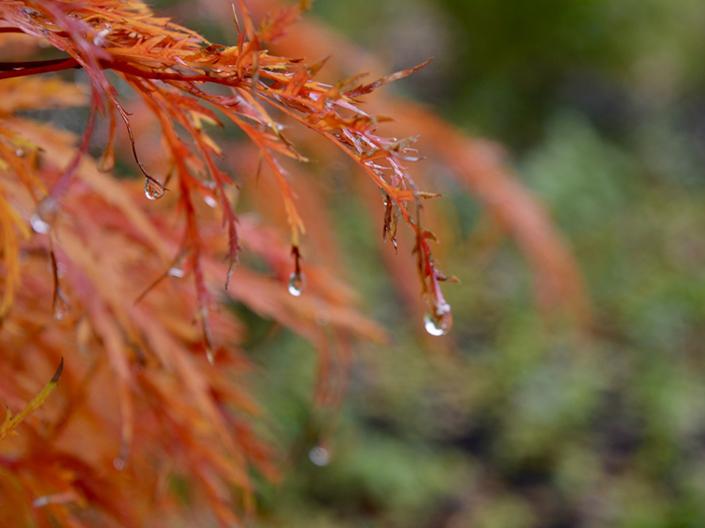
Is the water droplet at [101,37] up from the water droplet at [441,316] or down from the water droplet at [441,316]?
up

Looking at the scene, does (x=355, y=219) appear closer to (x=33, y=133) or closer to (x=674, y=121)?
(x=674, y=121)

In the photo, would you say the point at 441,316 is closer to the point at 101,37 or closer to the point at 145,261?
the point at 101,37

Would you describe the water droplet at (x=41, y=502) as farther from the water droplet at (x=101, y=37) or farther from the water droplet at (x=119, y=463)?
the water droplet at (x=101, y=37)

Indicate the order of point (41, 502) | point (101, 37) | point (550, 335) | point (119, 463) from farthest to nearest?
point (550, 335)
point (119, 463)
point (41, 502)
point (101, 37)

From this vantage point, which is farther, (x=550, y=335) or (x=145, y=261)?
(x=550, y=335)

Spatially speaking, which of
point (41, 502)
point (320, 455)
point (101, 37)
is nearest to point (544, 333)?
point (320, 455)

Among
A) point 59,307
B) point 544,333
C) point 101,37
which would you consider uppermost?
point 101,37

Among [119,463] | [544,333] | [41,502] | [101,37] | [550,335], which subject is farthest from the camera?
[544,333]

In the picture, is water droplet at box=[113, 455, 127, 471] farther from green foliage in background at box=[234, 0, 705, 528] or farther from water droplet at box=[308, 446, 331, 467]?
green foliage in background at box=[234, 0, 705, 528]

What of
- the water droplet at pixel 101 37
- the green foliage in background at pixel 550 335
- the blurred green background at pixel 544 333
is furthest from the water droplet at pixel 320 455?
the water droplet at pixel 101 37
